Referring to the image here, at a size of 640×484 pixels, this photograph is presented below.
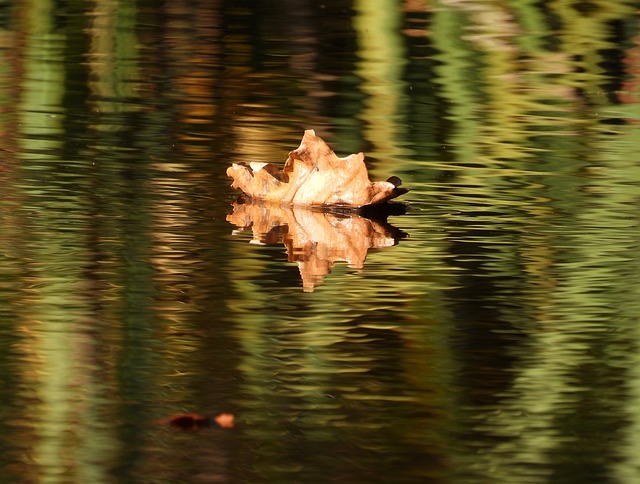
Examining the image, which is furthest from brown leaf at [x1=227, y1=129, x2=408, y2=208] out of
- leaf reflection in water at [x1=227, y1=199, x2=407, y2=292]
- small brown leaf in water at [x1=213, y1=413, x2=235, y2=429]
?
small brown leaf in water at [x1=213, y1=413, x2=235, y2=429]

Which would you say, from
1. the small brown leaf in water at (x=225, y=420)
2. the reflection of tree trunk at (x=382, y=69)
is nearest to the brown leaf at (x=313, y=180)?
the reflection of tree trunk at (x=382, y=69)

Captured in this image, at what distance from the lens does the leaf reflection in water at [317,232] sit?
3.80 m

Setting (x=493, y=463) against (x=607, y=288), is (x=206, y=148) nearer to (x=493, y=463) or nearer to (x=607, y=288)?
(x=607, y=288)

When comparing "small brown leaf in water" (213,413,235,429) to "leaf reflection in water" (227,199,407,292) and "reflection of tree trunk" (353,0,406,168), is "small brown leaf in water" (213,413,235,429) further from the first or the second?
"reflection of tree trunk" (353,0,406,168)

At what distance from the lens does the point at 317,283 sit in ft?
11.6

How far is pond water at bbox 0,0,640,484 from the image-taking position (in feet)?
8.13

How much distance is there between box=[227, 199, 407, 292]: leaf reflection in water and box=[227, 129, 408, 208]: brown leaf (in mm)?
39

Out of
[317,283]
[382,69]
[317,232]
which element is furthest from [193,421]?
[382,69]

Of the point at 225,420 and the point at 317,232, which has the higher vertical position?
the point at 225,420

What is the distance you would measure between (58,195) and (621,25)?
6221 mm

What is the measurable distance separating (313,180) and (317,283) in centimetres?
109

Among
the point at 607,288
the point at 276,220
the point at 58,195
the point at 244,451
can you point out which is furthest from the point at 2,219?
the point at 244,451

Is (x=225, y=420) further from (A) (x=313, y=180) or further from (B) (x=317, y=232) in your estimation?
(A) (x=313, y=180)

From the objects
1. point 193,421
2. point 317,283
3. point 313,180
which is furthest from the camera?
point 313,180
